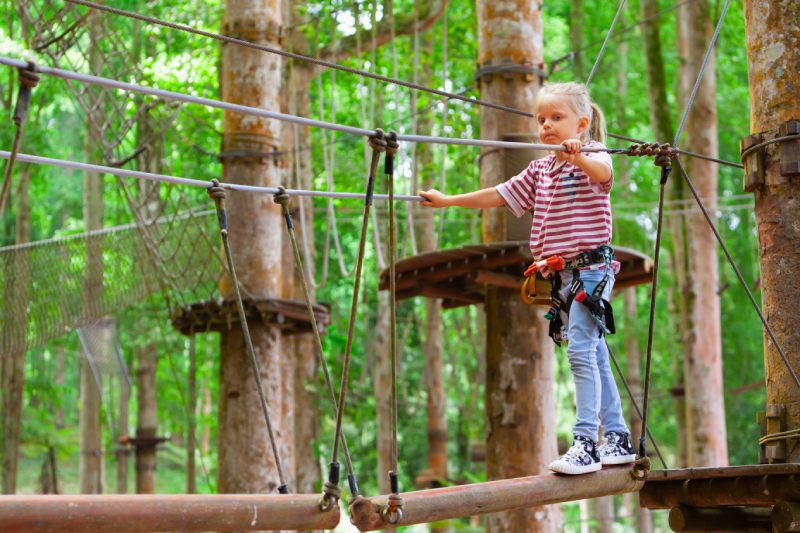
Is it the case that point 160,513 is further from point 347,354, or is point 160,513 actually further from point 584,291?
point 584,291

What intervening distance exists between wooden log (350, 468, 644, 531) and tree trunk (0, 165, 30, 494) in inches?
233

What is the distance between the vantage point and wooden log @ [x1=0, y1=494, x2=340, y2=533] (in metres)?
2.29

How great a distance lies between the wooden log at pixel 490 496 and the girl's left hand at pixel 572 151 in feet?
2.93

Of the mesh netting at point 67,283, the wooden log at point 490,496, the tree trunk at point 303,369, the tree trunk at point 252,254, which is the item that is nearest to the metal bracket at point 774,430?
the wooden log at point 490,496

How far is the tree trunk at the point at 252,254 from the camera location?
5.50 metres

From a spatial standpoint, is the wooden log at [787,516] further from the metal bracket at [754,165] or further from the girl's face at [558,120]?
the girl's face at [558,120]

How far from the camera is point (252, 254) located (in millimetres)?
5742

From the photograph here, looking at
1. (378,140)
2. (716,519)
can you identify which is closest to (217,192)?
(378,140)

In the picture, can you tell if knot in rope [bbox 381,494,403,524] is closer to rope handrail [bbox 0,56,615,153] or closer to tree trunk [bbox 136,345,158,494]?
rope handrail [bbox 0,56,615,153]

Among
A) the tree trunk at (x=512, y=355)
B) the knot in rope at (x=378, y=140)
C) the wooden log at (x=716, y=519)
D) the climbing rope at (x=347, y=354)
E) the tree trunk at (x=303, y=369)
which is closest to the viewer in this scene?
the climbing rope at (x=347, y=354)

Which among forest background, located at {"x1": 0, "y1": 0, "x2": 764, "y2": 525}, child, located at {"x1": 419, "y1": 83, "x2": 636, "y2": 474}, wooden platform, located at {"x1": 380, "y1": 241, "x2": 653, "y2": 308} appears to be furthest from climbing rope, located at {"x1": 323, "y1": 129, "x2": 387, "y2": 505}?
forest background, located at {"x1": 0, "y1": 0, "x2": 764, "y2": 525}

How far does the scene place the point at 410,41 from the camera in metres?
11.5

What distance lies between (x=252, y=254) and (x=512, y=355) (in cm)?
152

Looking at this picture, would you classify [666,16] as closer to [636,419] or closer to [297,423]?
[636,419]
